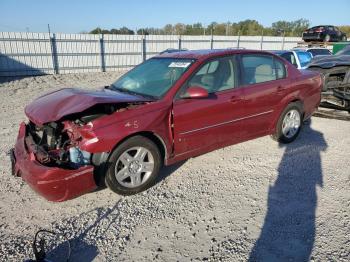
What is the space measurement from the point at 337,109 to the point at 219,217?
5.75 metres

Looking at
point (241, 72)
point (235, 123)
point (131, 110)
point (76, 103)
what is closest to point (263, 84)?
point (241, 72)

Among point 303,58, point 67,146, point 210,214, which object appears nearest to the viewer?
point 210,214

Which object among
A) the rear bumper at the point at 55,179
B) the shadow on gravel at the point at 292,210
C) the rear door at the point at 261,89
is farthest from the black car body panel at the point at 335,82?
the rear bumper at the point at 55,179

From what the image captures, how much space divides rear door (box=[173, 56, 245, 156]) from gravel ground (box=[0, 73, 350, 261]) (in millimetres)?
457

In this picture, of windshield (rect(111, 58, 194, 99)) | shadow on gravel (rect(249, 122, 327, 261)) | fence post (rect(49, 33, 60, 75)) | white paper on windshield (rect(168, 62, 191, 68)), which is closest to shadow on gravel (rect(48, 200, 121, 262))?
shadow on gravel (rect(249, 122, 327, 261))

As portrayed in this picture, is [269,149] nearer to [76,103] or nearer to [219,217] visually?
[219,217]

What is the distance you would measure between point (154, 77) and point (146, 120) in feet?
3.38

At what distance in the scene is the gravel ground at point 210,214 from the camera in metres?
2.99

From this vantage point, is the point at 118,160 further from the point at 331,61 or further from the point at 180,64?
the point at 331,61

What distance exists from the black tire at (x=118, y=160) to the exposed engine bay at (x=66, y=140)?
274 millimetres

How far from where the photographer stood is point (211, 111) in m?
4.43

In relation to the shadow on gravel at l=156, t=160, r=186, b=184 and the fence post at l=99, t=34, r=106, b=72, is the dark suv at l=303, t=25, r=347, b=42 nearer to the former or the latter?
the fence post at l=99, t=34, r=106, b=72

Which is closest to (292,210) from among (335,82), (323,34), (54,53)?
(335,82)

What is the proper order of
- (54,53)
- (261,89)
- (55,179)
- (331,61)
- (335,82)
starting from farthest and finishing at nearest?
(54,53)
(331,61)
(335,82)
(261,89)
(55,179)
